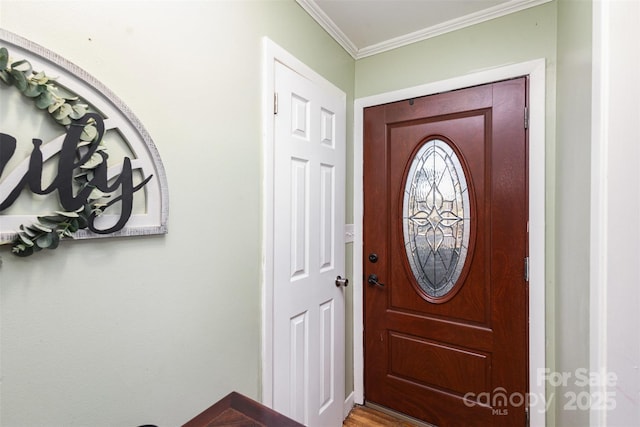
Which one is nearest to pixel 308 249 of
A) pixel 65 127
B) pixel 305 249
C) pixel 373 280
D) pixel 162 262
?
pixel 305 249

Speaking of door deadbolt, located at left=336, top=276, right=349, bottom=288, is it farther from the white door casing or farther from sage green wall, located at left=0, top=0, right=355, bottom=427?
sage green wall, located at left=0, top=0, right=355, bottom=427

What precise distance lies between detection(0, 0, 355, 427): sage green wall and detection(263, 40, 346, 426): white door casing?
97mm

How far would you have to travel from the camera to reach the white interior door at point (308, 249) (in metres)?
1.41

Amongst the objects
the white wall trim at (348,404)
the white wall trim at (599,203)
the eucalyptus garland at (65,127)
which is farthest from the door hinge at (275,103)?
the white wall trim at (348,404)

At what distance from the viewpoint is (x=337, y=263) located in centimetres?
184

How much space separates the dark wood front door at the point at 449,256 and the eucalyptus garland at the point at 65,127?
1556 mm

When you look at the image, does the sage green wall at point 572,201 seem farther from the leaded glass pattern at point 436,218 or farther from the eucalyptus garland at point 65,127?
the eucalyptus garland at point 65,127

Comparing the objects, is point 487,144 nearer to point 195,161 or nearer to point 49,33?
point 195,161

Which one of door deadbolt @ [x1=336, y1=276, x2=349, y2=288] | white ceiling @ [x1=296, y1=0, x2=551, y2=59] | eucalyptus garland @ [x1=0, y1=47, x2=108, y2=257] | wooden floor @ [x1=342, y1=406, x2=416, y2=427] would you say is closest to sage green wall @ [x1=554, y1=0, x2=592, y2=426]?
white ceiling @ [x1=296, y1=0, x2=551, y2=59]

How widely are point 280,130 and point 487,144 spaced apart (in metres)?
1.15

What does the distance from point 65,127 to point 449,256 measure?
5.91ft

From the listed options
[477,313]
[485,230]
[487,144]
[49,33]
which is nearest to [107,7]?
[49,33]

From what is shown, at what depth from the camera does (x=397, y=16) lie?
1.68m

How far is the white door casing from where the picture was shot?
137 cm
